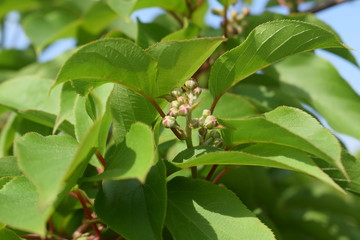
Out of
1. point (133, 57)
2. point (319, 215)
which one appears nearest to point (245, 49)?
point (133, 57)

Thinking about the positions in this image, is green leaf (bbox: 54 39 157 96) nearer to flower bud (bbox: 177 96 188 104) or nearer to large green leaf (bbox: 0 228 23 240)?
flower bud (bbox: 177 96 188 104)

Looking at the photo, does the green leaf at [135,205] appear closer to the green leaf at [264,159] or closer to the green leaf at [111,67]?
the green leaf at [264,159]

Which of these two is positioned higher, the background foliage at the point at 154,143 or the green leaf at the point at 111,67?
the green leaf at the point at 111,67

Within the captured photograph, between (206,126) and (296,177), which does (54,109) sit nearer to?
(206,126)

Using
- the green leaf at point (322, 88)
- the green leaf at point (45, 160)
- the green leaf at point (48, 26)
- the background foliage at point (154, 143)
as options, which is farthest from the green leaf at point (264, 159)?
the green leaf at point (48, 26)

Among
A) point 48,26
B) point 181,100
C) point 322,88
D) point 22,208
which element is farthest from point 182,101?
point 48,26

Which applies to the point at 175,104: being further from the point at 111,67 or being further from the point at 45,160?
the point at 45,160
